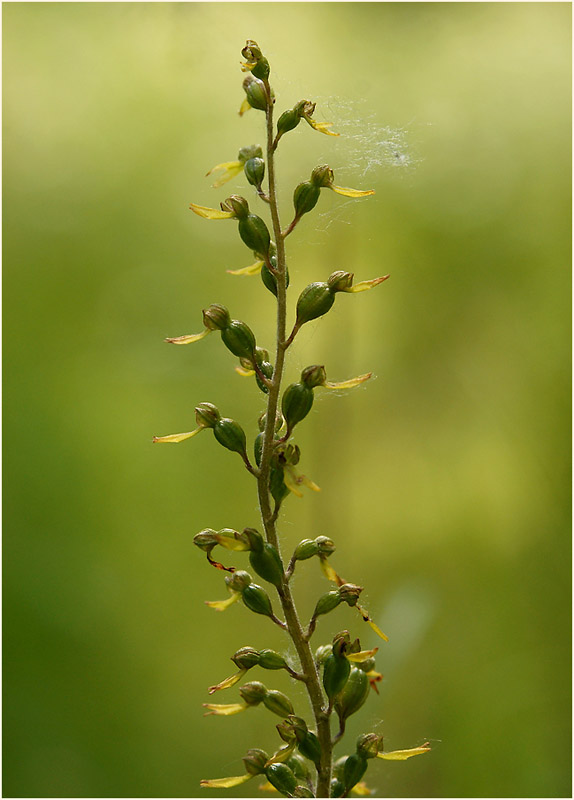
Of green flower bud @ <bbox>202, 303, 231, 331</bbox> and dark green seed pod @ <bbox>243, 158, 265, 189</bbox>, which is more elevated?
dark green seed pod @ <bbox>243, 158, 265, 189</bbox>

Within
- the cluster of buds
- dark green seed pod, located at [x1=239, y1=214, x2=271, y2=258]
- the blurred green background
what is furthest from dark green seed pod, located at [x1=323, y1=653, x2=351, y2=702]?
the blurred green background

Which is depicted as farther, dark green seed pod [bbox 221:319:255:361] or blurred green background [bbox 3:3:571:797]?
blurred green background [bbox 3:3:571:797]

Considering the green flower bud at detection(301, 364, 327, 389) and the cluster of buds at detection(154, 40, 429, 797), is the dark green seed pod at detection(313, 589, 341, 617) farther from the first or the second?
the green flower bud at detection(301, 364, 327, 389)

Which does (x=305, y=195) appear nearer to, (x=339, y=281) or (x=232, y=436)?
(x=339, y=281)

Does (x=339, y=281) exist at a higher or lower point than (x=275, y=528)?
higher

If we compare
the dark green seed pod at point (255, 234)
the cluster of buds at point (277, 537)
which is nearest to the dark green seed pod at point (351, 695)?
the cluster of buds at point (277, 537)

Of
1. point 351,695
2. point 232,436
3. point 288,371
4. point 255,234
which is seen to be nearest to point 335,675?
point 351,695

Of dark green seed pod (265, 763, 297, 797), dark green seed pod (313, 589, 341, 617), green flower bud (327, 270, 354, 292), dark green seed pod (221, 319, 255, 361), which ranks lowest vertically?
dark green seed pod (265, 763, 297, 797)
